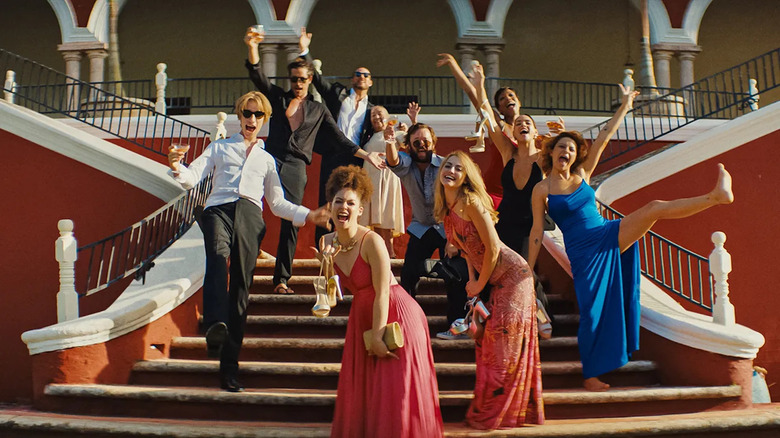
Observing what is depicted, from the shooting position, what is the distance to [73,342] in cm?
633

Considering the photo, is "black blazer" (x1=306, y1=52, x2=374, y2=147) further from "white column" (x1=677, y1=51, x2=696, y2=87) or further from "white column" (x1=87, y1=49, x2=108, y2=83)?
"white column" (x1=677, y1=51, x2=696, y2=87)

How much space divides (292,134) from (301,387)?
7.28 feet

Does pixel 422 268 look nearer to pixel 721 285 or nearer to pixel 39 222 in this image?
pixel 721 285

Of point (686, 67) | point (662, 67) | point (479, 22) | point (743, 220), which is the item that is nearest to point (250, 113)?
point (743, 220)

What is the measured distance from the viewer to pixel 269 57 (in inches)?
639

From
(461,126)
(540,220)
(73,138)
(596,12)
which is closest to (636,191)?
(461,126)

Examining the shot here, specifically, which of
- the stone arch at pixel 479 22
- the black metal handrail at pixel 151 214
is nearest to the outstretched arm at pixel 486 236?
the black metal handrail at pixel 151 214

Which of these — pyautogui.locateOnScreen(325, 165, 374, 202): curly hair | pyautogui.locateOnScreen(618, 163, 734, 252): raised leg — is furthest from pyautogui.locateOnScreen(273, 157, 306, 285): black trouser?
pyautogui.locateOnScreen(618, 163, 734, 252): raised leg

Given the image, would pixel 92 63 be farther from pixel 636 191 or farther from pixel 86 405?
pixel 86 405

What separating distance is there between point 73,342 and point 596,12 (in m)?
14.7

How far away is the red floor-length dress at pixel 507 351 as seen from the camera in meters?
5.57

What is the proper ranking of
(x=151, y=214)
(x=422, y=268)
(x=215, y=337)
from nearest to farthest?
(x=215, y=337)
(x=422, y=268)
(x=151, y=214)

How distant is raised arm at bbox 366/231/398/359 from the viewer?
525 centimetres

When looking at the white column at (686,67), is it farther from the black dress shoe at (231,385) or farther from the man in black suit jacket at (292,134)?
the black dress shoe at (231,385)
